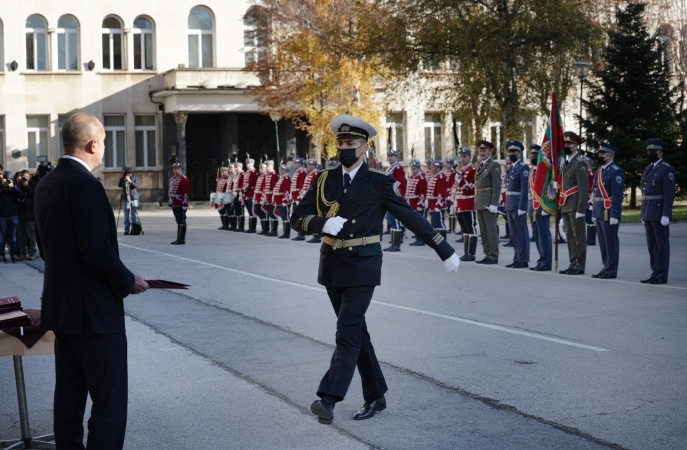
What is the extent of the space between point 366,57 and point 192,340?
2546 cm

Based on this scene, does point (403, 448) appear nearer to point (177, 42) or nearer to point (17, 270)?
point (17, 270)

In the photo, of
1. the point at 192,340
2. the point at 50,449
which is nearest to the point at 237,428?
the point at 50,449

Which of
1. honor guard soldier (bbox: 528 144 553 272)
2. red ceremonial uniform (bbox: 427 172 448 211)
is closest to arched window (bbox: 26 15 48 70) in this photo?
red ceremonial uniform (bbox: 427 172 448 211)

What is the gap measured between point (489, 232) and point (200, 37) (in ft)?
122

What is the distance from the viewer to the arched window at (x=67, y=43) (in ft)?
175

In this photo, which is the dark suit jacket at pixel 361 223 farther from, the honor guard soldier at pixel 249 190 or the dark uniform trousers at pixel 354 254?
the honor guard soldier at pixel 249 190

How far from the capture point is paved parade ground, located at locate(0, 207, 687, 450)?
7301mm

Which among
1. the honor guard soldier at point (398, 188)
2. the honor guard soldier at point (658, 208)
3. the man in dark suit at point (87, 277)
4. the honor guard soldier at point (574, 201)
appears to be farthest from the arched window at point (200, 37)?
the man in dark suit at point (87, 277)

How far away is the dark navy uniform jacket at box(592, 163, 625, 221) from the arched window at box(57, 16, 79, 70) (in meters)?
39.9

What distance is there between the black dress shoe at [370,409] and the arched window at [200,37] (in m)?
48.8

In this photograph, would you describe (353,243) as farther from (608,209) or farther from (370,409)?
(608,209)

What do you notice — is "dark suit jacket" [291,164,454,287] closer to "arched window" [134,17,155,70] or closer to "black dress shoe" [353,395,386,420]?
"black dress shoe" [353,395,386,420]

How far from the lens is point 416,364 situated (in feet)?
31.9

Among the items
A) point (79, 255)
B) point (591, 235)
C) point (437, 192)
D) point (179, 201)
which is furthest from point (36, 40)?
point (79, 255)
